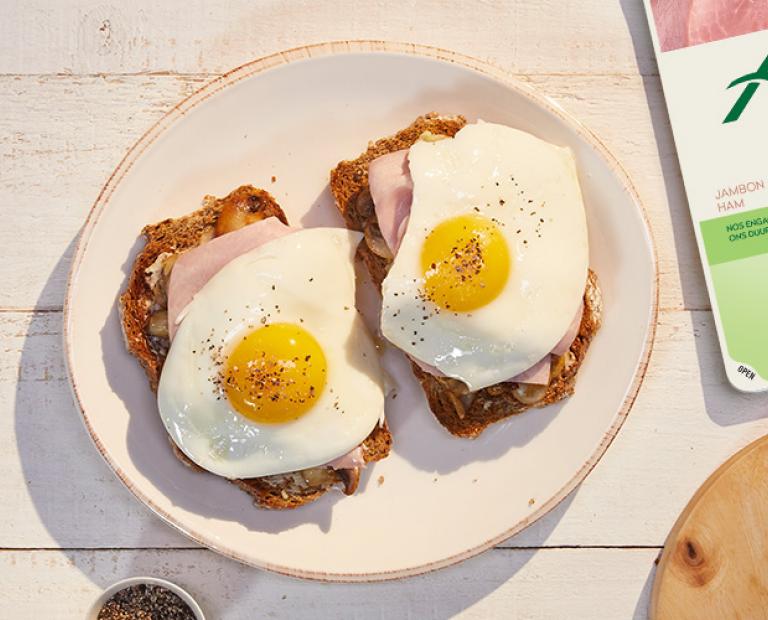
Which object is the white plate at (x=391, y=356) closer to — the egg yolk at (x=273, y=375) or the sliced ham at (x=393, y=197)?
the sliced ham at (x=393, y=197)

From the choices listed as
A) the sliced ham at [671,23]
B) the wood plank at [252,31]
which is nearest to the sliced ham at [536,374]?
the wood plank at [252,31]

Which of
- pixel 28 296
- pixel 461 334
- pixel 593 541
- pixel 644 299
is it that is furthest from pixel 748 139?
pixel 28 296

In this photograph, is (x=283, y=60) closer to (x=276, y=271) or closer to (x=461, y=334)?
(x=276, y=271)

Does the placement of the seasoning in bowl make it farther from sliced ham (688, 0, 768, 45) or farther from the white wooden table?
sliced ham (688, 0, 768, 45)

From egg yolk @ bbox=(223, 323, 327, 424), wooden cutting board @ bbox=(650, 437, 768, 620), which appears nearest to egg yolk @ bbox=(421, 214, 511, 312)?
egg yolk @ bbox=(223, 323, 327, 424)

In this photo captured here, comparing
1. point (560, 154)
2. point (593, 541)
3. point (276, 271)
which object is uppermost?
point (560, 154)

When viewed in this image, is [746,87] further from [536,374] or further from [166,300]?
[166,300]
